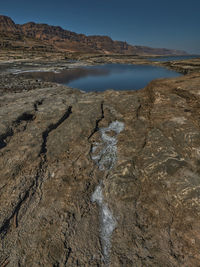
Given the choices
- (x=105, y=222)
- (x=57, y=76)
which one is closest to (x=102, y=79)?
(x=57, y=76)

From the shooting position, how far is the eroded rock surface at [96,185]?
536cm

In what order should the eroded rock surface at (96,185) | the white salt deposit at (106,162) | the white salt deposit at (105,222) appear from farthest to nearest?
the white salt deposit at (106,162), the white salt deposit at (105,222), the eroded rock surface at (96,185)

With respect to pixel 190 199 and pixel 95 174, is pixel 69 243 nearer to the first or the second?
pixel 95 174

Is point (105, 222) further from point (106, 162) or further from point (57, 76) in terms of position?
point (57, 76)

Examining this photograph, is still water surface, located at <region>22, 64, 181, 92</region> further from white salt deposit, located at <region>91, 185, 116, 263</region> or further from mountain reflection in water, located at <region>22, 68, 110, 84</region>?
white salt deposit, located at <region>91, 185, 116, 263</region>

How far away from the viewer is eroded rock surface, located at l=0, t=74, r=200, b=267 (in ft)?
17.6

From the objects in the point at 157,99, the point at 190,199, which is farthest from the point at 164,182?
the point at 157,99

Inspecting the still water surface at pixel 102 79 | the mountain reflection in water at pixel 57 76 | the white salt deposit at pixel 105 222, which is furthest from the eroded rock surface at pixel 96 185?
the mountain reflection in water at pixel 57 76

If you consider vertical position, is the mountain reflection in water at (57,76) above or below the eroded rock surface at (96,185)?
below

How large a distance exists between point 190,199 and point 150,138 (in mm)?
4017

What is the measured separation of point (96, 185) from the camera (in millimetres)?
7605

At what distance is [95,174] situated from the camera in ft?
26.7

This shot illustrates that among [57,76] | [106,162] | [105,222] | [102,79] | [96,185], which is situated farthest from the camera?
[57,76]

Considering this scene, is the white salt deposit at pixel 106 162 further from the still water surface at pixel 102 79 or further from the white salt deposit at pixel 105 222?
the still water surface at pixel 102 79
